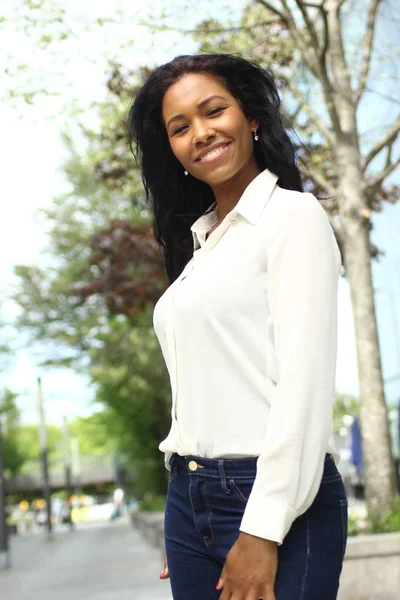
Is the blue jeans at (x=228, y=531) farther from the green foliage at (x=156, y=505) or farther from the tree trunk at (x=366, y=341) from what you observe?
the green foliage at (x=156, y=505)

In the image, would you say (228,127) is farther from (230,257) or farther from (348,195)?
(348,195)

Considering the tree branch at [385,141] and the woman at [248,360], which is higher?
the tree branch at [385,141]

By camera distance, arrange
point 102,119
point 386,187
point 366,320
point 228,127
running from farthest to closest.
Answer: point 386,187, point 102,119, point 366,320, point 228,127

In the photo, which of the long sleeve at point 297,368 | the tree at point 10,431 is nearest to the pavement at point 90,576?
the long sleeve at point 297,368

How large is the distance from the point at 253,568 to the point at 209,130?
0.96m

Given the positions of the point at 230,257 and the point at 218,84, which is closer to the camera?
the point at 230,257

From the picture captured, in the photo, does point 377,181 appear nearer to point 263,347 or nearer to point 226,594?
point 263,347

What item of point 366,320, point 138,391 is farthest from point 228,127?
point 138,391

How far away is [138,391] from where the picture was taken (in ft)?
70.0

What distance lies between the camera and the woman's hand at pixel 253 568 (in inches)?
74.5

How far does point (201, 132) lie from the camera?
2.32 metres

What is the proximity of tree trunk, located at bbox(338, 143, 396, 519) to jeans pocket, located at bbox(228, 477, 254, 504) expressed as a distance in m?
6.18

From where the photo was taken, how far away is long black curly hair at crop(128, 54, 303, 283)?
2406mm

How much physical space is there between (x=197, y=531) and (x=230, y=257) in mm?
571
